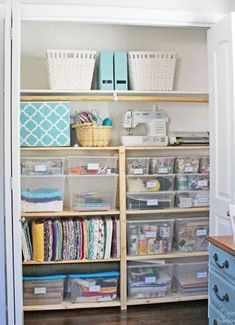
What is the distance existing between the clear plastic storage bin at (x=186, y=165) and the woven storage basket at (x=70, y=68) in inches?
39.3

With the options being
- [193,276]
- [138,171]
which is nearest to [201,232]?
[193,276]

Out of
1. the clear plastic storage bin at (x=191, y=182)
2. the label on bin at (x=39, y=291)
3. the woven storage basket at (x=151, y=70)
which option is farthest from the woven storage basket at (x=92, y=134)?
the label on bin at (x=39, y=291)

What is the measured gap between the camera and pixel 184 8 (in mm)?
2428

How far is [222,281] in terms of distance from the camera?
1.63 meters

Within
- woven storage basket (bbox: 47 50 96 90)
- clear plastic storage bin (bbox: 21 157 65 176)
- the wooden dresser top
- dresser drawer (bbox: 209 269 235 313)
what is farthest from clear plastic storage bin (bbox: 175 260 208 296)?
woven storage basket (bbox: 47 50 96 90)

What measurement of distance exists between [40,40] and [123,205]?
158 centimetres

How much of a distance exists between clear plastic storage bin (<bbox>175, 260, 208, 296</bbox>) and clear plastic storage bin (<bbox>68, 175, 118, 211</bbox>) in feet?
2.62

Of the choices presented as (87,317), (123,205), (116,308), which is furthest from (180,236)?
(87,317)

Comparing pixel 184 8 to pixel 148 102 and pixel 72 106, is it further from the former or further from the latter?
pixel 72 106

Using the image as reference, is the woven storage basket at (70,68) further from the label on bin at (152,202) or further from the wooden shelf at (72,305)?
the wooden shelf at (72,305)

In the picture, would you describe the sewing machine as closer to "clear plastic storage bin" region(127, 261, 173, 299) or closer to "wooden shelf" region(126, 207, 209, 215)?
"wooden shelf" region(126, 207, 209, 215)

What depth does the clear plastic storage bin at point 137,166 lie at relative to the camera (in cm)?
275

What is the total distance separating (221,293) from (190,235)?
3.94ft

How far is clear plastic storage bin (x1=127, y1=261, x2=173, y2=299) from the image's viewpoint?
274 centimetres
